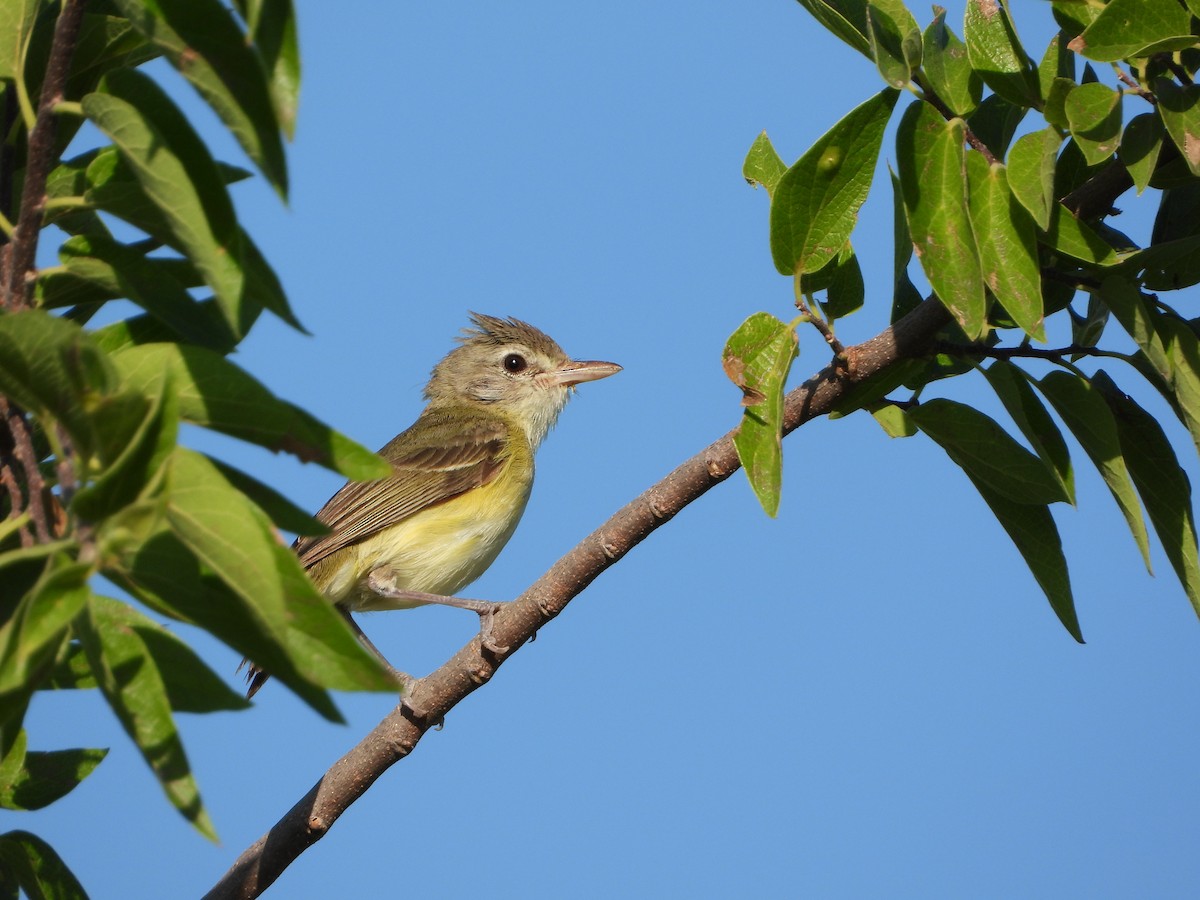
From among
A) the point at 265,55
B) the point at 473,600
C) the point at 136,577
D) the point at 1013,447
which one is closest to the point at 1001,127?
the point at 1013,447

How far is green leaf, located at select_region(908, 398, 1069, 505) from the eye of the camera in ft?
9.46

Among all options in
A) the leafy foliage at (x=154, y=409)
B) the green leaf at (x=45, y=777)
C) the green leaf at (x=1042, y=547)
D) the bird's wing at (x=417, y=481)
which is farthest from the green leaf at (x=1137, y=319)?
the bird's wing at (x=417, y=481)

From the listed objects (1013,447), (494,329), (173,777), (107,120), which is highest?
(494,329)

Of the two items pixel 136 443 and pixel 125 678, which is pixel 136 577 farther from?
pixel 136 443

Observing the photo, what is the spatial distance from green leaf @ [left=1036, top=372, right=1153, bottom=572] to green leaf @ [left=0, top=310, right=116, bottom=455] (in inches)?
84.7

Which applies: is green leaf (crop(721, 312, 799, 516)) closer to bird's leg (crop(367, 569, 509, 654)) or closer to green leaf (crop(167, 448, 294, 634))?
green leaf (crop(167, 448, 294, 634))

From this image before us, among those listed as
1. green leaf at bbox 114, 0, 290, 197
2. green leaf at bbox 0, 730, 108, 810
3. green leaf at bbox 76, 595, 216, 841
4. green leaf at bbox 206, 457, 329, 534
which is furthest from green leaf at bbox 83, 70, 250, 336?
green leaf at bbox 0, 730, 108, 810

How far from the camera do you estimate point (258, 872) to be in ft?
12.2

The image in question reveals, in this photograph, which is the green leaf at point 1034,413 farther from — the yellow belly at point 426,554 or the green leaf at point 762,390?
the yellow belly at point 426,554

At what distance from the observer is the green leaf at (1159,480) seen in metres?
2.85

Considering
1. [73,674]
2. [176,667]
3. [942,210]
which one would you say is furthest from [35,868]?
[942,210]

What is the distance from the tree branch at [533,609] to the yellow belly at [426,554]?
3.66 metres

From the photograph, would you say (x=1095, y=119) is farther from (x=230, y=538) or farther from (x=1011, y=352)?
(x=230, y=538)

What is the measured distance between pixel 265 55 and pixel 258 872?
9.55 feet
